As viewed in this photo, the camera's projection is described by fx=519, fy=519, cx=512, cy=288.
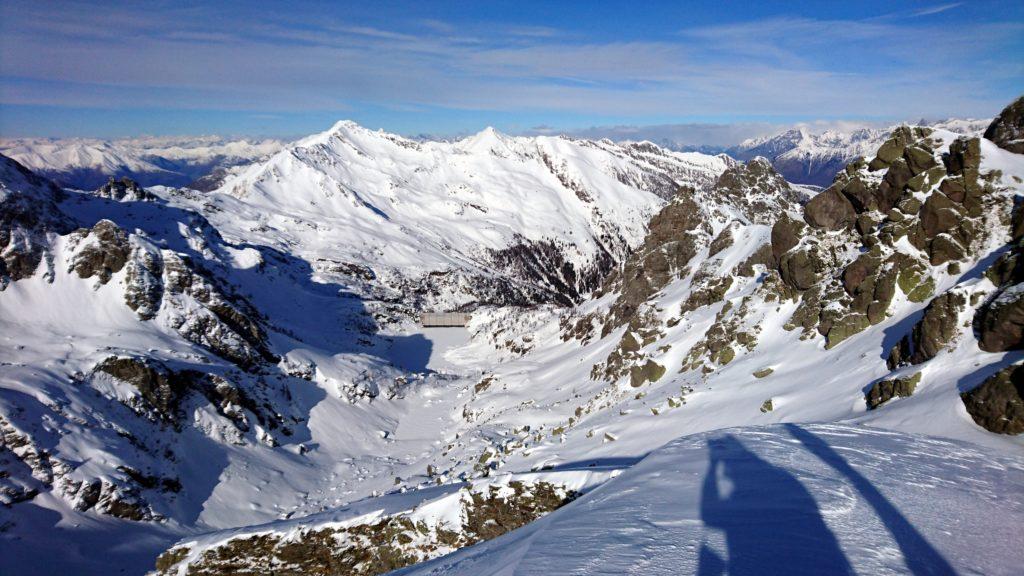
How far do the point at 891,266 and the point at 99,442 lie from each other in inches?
1865

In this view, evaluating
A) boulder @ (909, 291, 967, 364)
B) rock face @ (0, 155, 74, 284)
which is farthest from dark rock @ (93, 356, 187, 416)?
boulder @ (909, 291, 967, 364)

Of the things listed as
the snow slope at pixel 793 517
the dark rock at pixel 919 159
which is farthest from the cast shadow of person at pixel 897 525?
the dark rock at pixel 919 159

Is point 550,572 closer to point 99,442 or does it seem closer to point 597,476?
point 597,476

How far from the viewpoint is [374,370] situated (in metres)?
61.8

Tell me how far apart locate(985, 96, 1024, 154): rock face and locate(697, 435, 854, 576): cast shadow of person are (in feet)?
76.6

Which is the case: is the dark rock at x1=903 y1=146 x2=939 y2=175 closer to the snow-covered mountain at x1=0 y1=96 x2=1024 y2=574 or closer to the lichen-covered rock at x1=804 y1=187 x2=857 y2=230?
the snow-covered mountain at x1=0 y1=96 x2=1024 y2=574

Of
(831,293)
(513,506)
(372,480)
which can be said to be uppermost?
(831,293)

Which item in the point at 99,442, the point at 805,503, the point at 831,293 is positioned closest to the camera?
the point at 805,503

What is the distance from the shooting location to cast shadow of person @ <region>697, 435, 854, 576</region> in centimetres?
636

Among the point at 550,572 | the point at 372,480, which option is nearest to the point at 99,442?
the point at 372,480

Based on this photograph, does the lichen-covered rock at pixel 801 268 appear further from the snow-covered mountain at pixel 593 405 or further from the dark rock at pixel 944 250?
the dark rock at pixel 944 250

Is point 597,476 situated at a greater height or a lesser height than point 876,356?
lesser

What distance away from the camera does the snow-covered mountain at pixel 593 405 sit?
8.98 metres

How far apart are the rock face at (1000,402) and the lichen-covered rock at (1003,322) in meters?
2.44
